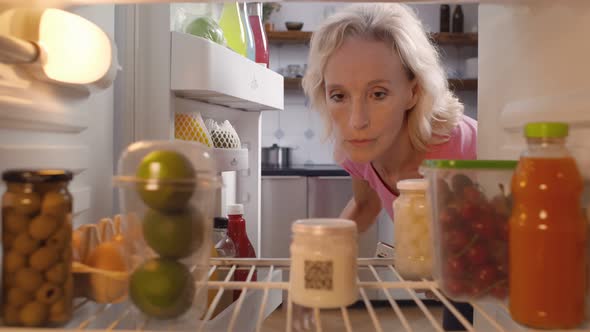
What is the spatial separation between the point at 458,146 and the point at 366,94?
1.02ft

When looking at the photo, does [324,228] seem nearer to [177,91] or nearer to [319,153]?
[177,91]

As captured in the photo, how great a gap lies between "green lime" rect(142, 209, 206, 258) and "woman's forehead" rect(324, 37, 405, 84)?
2.48 ft

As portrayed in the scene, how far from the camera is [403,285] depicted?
2.38 ft

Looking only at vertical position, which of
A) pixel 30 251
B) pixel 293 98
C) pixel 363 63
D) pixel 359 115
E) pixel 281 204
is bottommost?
pixel 281 204

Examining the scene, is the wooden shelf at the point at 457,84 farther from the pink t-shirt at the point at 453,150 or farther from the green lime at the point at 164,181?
the green lime at the point at 164,181

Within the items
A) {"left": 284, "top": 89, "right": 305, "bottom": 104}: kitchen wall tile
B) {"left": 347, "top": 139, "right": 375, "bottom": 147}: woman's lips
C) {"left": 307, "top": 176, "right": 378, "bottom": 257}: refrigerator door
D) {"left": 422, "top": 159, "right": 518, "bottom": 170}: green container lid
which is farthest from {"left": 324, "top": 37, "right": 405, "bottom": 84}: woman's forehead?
{"left": 284, "top": 89, "right": 305, "bottom": 104}: kitchen wall tile

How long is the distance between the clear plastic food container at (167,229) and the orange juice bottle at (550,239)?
36 cm

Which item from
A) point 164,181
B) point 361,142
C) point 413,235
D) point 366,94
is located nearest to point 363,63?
point 366,94

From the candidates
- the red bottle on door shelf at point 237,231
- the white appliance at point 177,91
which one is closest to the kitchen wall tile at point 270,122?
the white appliance at point 177,91

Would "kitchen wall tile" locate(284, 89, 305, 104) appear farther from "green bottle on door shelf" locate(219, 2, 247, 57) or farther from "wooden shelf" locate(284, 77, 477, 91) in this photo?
"green bottle on door shelf" locate(219, 2, 247, 57)

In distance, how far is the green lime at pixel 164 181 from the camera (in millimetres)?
615

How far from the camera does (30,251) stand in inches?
23.5

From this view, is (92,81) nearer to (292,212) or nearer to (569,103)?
(569,103)

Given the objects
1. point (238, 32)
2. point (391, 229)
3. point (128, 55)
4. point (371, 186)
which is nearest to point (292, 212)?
point (391, 229)
